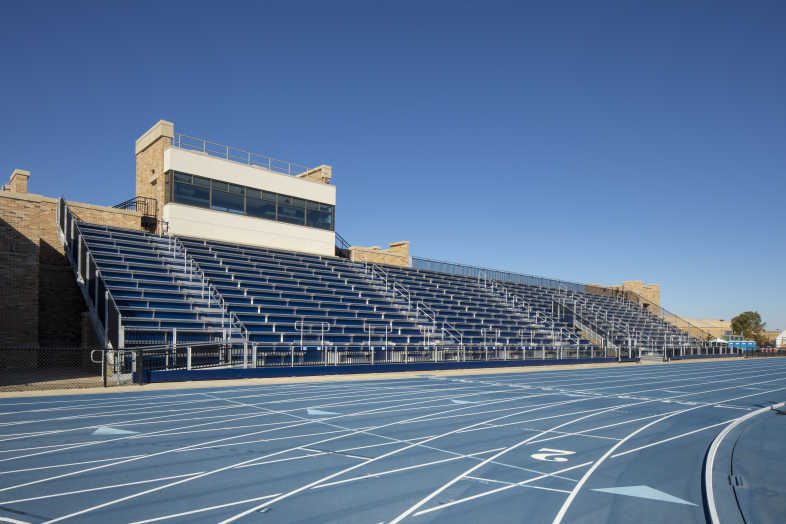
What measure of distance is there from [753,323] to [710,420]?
89.5 metres

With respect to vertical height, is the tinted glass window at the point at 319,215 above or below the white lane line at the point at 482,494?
above

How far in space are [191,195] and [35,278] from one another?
7.77 meters

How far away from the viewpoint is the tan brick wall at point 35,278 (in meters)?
19.2

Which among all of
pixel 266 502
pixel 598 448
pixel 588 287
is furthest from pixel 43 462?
pixel 588 287

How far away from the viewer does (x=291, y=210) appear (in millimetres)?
29734

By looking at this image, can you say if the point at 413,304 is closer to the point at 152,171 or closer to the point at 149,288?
the point at 149,288

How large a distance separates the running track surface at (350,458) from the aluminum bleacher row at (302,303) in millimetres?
5705

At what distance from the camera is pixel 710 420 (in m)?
11.8

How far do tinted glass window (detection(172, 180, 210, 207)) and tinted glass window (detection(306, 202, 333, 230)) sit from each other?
5.71 meters

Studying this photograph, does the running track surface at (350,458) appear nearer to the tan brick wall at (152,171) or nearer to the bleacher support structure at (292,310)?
the bleacher support structure at (292,310)

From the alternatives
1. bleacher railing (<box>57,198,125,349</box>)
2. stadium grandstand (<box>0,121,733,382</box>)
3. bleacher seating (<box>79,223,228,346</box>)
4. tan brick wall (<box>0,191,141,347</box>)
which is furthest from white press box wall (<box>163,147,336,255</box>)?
bleacher railing (<box>57,198,125,349</box>)

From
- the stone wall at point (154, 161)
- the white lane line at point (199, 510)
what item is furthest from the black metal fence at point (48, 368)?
the white lane line at point (199, 510)

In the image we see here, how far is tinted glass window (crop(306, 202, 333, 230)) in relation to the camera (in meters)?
30.5

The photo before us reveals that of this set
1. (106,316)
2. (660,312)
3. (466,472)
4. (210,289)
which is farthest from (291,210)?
(660,312)
